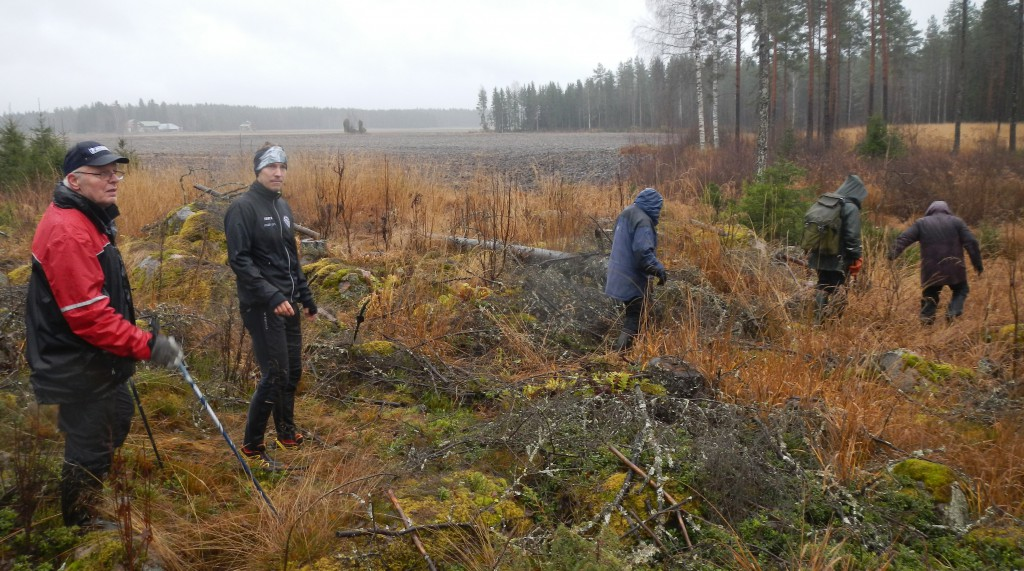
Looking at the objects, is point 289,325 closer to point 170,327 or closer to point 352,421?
point 352,421

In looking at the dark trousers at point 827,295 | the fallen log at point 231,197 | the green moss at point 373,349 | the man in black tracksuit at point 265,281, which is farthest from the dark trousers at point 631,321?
the fallen log at point 231,197

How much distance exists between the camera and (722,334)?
4934 mm

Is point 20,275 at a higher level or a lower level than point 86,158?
lower

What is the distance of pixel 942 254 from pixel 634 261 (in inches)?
160

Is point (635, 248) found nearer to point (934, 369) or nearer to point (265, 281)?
point (934, 369)

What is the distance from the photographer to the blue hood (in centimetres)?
554

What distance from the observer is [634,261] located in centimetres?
561

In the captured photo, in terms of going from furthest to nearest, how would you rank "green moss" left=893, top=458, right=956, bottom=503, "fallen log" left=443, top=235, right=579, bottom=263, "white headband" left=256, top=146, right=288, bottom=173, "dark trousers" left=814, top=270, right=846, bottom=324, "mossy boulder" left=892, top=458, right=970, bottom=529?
1. "fallen log" left=443, top=235, right=579, bottom=263
2. "dark trousers" left=814, top=270, right=846, bottom=324
3. "white headband" left=256, top=146, right=288, bottom=173
4. "green moss" left=893, top=458, right=956, bottom=503
5. "mossy boulder" left=892, top=458, right=970, bottom=529

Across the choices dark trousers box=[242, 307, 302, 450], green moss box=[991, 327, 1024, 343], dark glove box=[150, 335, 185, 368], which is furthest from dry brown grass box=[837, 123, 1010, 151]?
dark glove box=[150, 335, 185, 368]

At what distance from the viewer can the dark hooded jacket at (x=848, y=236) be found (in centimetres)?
659

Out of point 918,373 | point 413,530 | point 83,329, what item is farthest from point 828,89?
point 83,329

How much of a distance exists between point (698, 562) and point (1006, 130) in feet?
130

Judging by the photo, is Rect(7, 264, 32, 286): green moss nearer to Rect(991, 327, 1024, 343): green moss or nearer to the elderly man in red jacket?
the elderly man in red jacket

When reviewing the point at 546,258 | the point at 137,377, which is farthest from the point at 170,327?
the point at 546,258
